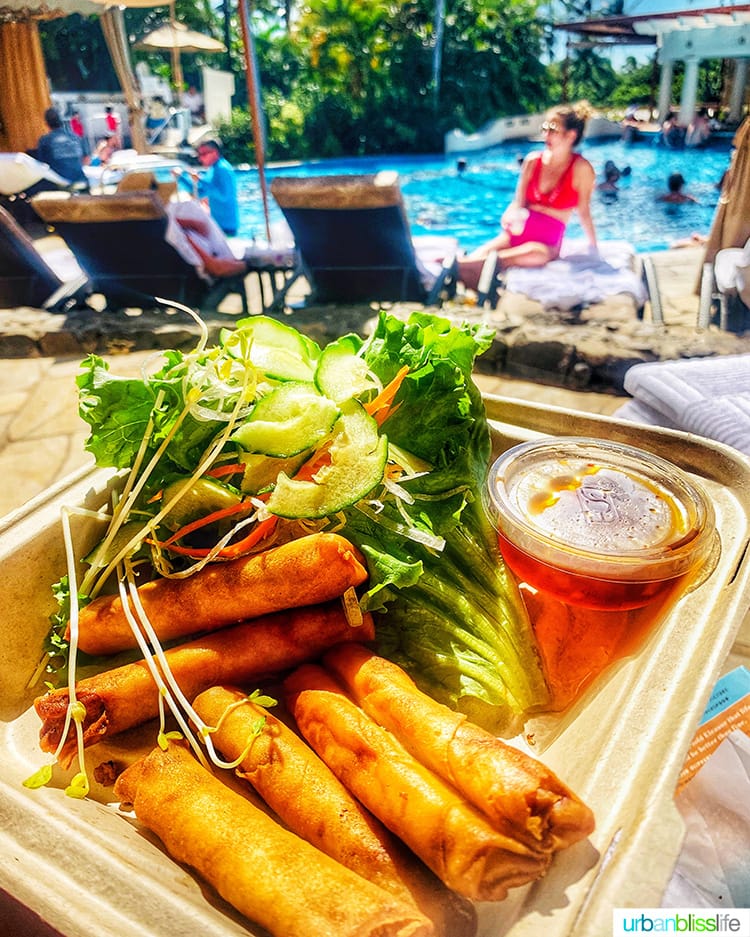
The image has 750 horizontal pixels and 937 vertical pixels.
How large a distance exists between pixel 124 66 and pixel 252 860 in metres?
7.72

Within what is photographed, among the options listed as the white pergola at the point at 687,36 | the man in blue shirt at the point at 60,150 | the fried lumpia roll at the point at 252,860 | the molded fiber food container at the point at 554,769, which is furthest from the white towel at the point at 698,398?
the man in blue shirt at the point at 60,150

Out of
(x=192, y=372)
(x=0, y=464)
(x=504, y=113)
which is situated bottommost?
(x=0, y=464)

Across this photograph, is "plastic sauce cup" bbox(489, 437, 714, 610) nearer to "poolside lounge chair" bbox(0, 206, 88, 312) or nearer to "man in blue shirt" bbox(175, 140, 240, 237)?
"poolside lounge chair" bbox(0, 206, 88, 312)

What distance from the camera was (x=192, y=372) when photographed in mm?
1380

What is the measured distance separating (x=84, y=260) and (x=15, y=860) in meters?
6.61

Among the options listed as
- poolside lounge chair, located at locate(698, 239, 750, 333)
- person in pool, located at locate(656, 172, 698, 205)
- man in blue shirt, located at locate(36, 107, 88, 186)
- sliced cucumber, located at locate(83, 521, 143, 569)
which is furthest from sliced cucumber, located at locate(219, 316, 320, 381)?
person in pool, located at locate(656, 172, 698, 205)

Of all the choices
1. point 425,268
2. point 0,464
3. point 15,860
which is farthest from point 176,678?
point 425,268

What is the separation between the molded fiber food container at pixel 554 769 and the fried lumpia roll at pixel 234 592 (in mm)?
145

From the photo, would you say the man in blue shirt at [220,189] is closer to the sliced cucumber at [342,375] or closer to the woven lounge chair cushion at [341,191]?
the woven lounge chair cushion at [341,191]

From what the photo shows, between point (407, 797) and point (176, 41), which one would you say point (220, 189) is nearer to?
point (176, 41)

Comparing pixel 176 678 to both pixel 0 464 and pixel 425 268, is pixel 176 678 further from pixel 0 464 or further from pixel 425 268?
pixel 425 268

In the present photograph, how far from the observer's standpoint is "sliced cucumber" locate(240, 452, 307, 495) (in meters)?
1.33

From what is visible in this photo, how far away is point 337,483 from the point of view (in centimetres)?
122

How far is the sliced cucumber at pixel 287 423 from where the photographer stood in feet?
4.16
